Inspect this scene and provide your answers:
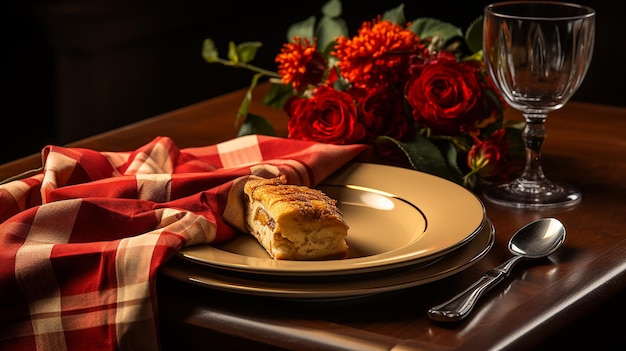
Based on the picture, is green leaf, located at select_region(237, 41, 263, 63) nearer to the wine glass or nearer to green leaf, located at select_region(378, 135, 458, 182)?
green leaf, located at select_region(378, 135, 458, 182)

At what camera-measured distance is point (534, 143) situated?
119 cm

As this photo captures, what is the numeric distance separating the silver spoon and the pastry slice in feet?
0.43

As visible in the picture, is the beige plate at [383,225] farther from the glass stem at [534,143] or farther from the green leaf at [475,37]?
the green leaf at [475,37]

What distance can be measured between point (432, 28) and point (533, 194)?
41 centimetres

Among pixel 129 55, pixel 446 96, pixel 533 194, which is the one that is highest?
pixel 446 96

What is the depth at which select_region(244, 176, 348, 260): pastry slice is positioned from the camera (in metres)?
0.89

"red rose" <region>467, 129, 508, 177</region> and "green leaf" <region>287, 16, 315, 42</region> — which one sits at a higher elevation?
"green leaf" <region>287, 16, 315, 42</region>

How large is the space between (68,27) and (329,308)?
7.37ft

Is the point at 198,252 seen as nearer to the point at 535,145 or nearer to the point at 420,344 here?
the point at 420,344

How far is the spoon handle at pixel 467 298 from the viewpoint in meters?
0.79

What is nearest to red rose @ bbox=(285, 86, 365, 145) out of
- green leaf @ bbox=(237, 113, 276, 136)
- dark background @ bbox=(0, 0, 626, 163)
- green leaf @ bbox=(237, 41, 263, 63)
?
green leaf @ bbox=(237, 113, 276, 136)

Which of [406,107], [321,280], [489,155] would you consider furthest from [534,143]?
[321,280]

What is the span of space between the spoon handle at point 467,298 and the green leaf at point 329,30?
716 millimetres

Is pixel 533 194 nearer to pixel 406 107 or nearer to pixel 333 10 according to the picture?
pixel 406 107
